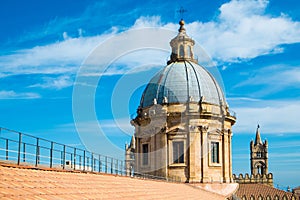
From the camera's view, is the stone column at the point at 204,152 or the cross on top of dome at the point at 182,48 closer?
the stone column at the point at 204,152

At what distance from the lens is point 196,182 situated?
37.4 meters

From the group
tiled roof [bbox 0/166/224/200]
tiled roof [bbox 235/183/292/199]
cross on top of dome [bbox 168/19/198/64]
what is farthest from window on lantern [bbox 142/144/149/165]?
tiled roof [bbox 0/166/224/200]

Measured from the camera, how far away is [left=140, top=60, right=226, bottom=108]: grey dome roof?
39.3 meters

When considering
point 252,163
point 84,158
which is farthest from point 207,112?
point 252,163

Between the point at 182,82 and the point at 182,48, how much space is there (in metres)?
4.27

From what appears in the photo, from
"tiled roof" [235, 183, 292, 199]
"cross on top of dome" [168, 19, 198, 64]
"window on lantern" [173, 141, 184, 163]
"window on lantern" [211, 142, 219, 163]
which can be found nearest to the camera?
"window on lantern" [173, 141, 184, 163]

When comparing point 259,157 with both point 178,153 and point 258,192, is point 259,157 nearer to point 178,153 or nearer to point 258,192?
point 258,192

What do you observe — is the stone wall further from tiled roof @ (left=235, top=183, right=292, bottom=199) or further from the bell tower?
the bell tower

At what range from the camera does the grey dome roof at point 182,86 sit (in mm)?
39344

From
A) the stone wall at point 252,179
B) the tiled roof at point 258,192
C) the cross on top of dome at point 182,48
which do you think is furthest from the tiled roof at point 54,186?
the stone wall at point 252,179

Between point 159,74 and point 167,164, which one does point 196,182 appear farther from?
point 159,74

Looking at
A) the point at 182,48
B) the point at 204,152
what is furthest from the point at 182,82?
the point at 204,152

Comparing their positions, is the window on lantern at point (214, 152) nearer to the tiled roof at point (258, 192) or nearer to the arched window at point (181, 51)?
the arched window at point (181, 51)

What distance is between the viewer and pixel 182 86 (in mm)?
39688
